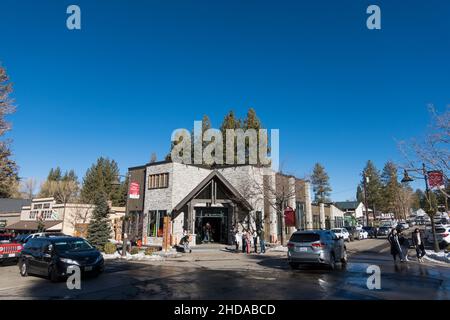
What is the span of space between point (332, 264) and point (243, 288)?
6.06 metres

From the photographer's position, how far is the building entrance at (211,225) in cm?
3016

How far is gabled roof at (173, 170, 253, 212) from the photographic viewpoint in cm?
2852

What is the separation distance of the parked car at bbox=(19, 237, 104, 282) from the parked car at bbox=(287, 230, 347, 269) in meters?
8.43

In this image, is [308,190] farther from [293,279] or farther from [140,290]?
[140,290]

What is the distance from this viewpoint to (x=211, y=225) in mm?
31250

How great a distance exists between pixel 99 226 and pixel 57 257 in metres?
14.0

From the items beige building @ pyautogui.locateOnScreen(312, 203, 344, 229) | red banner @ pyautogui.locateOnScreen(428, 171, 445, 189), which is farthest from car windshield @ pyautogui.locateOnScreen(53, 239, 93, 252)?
beige building @ pyautogui.locateOnScreen(312, 203, 344, 229)

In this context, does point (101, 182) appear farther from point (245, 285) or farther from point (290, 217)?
point (245, 285)

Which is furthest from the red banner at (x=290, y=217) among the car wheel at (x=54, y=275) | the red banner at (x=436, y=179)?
the car wheel at (x=54, y=275)

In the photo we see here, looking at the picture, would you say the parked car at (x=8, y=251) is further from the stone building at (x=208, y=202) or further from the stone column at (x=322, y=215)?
the stone column at (x=322, y=215)

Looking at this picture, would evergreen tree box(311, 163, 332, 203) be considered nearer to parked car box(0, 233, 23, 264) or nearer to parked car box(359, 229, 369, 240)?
parked car box(359, 229, 369, 240)

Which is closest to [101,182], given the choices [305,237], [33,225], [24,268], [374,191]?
[33,225]

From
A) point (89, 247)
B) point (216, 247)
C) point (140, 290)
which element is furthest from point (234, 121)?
point (140, 290)
